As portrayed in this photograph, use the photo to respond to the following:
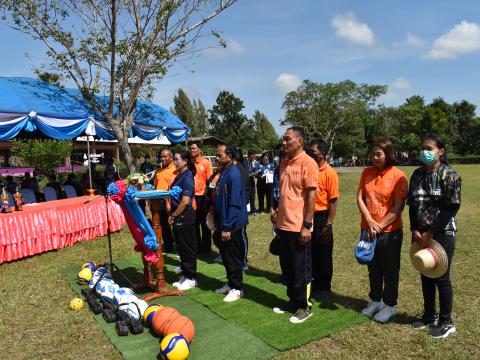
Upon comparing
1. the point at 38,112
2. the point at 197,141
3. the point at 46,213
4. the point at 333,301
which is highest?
the point at 38,112

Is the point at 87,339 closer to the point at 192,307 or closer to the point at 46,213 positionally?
the point at 192,307

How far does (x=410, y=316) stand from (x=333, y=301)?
816 millimetres

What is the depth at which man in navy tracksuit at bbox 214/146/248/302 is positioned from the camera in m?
4.52

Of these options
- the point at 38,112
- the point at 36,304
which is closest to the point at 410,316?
the point at 36,304

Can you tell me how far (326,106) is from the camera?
3328 cm

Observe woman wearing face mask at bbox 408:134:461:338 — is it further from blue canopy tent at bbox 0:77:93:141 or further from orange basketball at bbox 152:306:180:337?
blue canopy tent at bbox 0:77:93:141

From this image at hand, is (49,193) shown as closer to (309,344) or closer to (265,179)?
(265,179)

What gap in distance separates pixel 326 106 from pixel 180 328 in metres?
31.5

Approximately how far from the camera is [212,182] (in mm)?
5906

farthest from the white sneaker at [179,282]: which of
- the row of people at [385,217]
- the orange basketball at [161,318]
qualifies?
the row of people at [385,217]

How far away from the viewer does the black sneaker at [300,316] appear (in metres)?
3.99

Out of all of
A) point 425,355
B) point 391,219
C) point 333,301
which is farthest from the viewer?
point 333,301

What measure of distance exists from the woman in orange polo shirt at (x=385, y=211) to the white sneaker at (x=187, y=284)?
7.62ft

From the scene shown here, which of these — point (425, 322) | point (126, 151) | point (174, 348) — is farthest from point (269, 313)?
point (126, 151)
